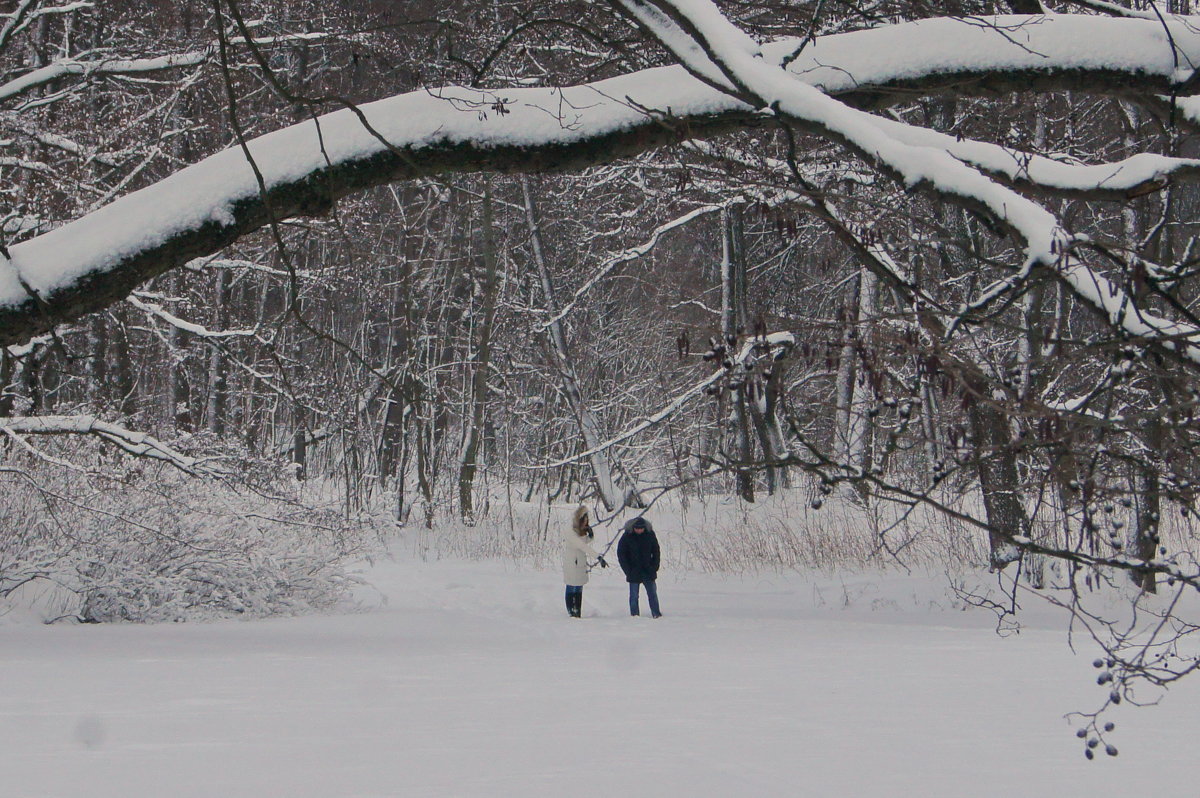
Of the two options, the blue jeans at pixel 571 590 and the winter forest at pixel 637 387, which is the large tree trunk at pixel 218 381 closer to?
the winter forest at pixel 637 387

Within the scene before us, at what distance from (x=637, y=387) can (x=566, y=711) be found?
18.2 m

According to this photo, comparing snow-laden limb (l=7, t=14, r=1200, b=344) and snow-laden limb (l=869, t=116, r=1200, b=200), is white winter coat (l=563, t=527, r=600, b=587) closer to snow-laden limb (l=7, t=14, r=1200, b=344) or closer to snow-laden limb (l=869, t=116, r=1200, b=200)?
snow-laden limb (l=7, t=14, r=1200, b=344)

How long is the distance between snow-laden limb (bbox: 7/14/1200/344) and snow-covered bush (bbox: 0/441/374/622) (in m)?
8.29

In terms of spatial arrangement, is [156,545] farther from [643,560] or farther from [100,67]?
[643,560]

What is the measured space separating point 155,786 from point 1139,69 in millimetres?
5027

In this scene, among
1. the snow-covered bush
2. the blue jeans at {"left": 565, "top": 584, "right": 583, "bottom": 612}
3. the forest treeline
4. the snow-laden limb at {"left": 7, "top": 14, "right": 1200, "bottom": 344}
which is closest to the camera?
the forest treeline

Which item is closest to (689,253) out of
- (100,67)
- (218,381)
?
(218,381)

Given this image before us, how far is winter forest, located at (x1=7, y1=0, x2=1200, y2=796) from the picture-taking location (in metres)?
3.36

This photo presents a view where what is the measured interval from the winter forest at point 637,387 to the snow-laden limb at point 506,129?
0.01 metres

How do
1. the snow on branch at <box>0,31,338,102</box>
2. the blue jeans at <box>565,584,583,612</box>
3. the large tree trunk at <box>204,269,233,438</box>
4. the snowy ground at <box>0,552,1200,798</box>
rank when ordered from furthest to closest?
the large tree trunk at <box>204,269,233,438</box> → the blue jeans at <box>565,584,583,612</box> → the snow on branch at <box>0,31,338,102</box> → the snowy ground at <box>0,552,1200,798</box>

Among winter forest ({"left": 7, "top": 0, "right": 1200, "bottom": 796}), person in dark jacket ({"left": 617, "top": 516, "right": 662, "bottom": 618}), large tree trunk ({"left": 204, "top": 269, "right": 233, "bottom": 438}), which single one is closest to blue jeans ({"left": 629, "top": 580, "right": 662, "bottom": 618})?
person in dark jacket ({"left": 617, "top": 516, "right": 662, "bottom": 618})

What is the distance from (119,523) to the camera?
13.6m

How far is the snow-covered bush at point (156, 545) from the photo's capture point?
12984mm

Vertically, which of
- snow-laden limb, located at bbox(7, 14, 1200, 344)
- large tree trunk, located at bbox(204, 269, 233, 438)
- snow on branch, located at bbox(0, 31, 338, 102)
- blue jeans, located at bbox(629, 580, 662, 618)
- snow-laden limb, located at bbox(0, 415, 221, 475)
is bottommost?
blue jeans, located at bbox(629, 580, 662, 618)
